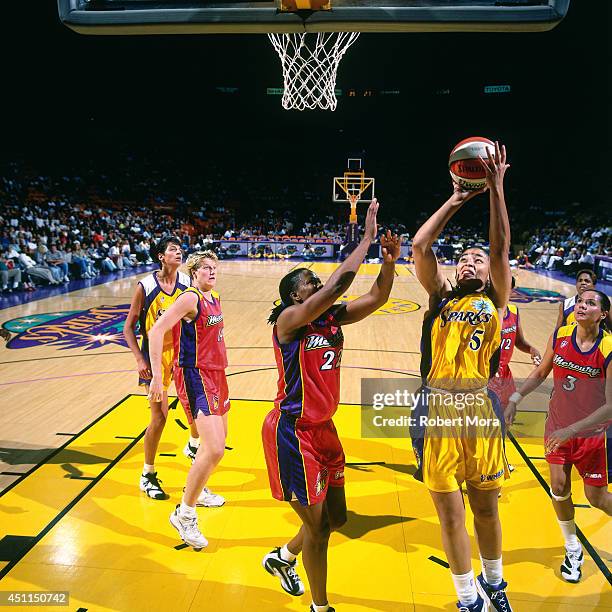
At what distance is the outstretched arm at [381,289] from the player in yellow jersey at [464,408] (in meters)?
0.12

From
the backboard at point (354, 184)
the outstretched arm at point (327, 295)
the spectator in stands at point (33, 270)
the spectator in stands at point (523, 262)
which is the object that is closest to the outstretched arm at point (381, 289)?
the outstretched arm at point (327, 295)

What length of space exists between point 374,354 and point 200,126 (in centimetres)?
2754

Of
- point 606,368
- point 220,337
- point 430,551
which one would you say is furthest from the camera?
point 220,337

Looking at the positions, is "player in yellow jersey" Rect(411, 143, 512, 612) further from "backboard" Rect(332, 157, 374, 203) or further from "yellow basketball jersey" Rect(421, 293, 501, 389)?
"backboard" Rect(332, 157, 374, 203)

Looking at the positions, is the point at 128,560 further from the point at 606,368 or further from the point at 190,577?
the point at 606,368

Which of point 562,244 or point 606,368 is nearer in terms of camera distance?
point 606,368

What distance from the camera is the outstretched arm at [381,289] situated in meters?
2.78

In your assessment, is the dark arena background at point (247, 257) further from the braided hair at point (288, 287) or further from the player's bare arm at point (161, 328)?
the braided hair at point (288, 287)

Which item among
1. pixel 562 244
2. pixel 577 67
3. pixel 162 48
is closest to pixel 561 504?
pixel 162 48

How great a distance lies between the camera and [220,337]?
4008 mm

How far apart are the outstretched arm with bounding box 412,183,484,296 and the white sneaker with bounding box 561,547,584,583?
5.97ft

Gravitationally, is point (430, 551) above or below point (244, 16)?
below

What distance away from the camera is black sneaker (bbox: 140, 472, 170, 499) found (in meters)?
4.11

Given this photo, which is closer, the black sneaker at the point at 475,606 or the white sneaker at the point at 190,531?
the black sneaker at the point at 475,606
